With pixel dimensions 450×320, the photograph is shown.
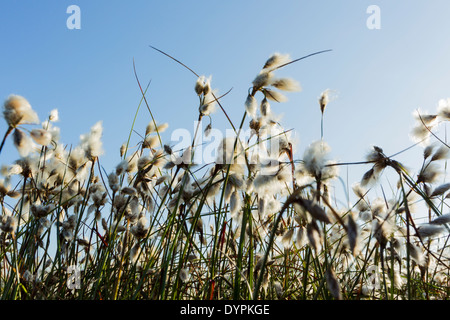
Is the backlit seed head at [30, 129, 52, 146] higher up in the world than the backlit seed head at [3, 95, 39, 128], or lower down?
lower down

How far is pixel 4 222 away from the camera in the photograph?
2.21 m

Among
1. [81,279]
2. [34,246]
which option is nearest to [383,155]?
[81,279]

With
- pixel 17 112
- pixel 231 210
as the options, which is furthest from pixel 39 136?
pixel 231 210

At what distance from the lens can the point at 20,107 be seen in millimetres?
1496

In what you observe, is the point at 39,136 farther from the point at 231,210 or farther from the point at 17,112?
the point at 231,210

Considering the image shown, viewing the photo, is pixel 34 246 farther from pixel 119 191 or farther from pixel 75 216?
pixel 119 191

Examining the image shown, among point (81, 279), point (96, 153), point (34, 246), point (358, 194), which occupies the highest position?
point (96, 153)

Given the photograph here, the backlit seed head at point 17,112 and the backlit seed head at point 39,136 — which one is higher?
the backlit seed head at point 17,112
